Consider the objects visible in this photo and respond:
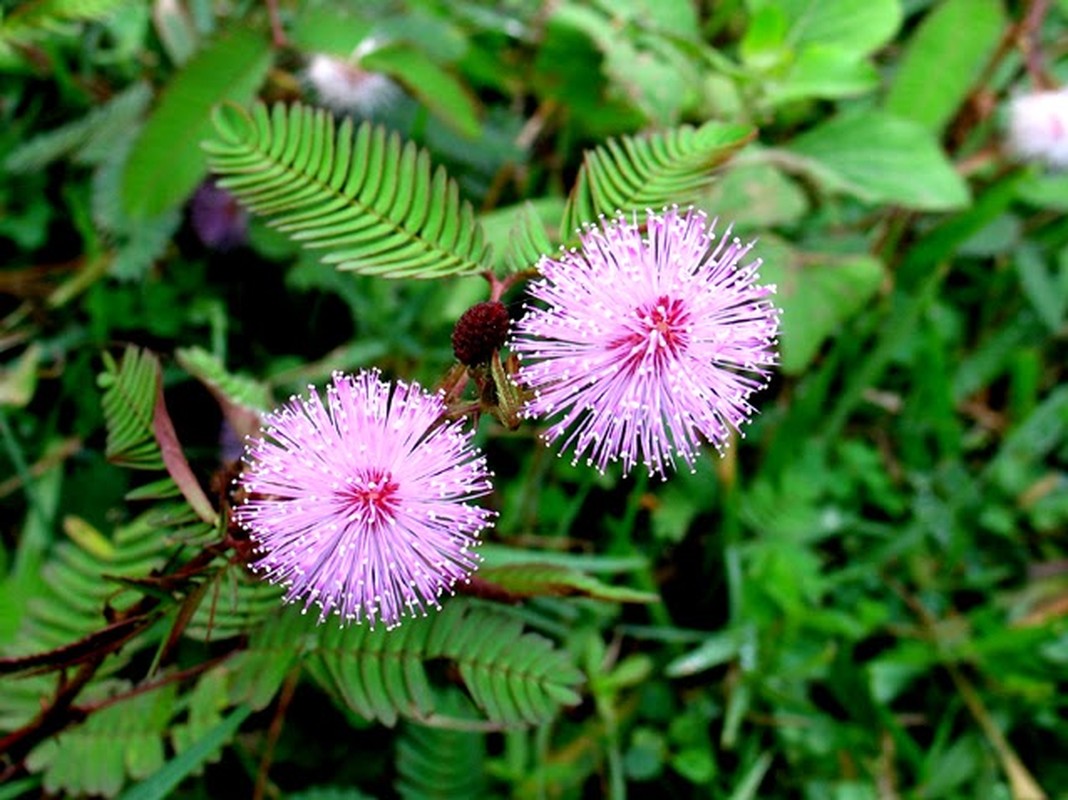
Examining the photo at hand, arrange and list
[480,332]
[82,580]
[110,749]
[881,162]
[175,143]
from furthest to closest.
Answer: [881,162] → [175,143] → [82,580] → [110,749] → [480,332]

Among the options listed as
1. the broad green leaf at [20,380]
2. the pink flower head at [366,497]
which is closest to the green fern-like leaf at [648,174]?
the pink flower head at [366,497]

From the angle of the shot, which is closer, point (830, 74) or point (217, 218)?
point (830, 74)

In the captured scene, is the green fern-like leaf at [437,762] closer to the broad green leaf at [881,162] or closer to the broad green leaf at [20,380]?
the broad green leaf at [20,380]

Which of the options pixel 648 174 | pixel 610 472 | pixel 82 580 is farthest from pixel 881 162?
pixel 82 580

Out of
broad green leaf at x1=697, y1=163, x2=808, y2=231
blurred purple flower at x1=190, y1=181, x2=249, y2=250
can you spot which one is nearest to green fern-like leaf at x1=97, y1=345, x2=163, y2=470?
blurred purple flower at x1=190, y1=181, x2=249, y2=250

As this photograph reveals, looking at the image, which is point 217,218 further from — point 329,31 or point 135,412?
point 135,412

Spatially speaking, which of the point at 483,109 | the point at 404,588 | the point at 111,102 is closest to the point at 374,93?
the point at 483,109
